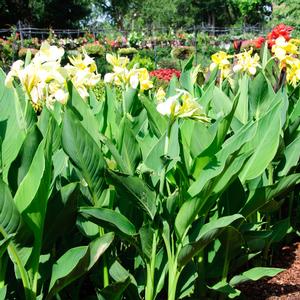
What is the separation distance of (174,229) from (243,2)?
49.8 meters

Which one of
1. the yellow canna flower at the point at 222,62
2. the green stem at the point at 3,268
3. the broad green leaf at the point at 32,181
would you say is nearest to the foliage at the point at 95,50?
the yellow canna flower at the point at 222,62

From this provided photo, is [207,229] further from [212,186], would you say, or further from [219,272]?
[219,272]

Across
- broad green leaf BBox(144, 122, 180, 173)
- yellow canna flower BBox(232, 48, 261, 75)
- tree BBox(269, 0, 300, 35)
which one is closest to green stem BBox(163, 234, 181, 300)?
broad green leaf BBox(144, 122, 180, 173)

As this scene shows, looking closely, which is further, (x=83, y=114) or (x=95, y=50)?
(x=95, y=50)

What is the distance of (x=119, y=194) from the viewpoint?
5.74ft

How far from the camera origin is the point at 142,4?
6319cm

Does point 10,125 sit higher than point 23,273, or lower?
higher

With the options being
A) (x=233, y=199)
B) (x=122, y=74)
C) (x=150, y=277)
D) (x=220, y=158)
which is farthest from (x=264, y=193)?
(x=122, y=74)

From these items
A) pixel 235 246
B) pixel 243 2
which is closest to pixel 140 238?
pixel 235 246

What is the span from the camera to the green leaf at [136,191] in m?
1.59

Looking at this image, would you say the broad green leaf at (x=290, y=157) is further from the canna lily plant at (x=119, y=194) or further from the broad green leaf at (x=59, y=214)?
the broad green leaf at (x=59, y=214)

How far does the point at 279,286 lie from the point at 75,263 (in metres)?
1.16

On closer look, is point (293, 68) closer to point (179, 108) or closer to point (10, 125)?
point (179, 108)

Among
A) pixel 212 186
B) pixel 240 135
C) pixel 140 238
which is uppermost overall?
pixel 240 135
